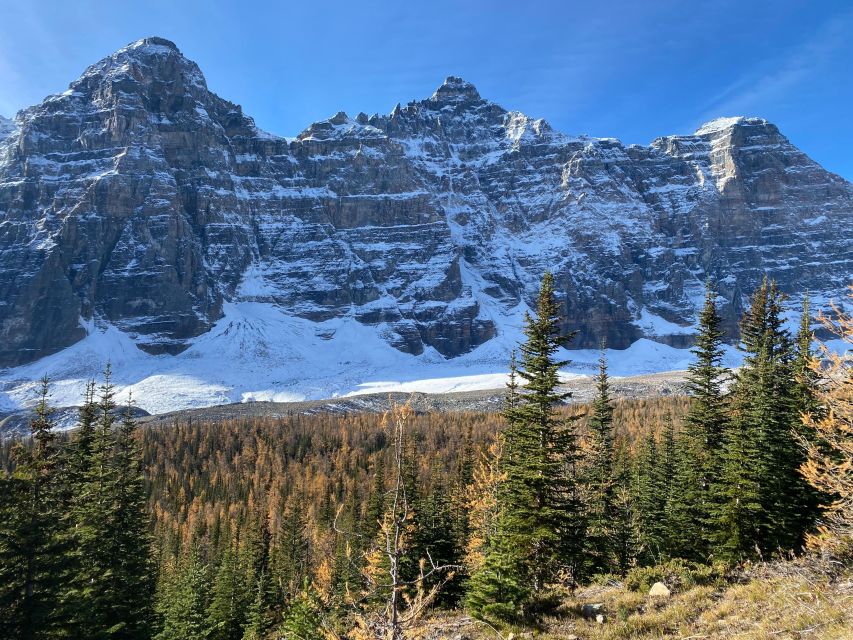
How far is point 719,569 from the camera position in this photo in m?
15.8

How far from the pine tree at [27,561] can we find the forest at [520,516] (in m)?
0.05

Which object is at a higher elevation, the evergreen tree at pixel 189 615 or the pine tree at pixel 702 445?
the pine tree at pixel 702 445

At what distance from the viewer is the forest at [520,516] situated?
→ 11.5 m

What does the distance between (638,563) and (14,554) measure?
31636 millimetres

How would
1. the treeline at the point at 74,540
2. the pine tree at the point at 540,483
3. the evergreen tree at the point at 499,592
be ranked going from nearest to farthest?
1. the evergreen tree at the point at 499,592
2. the treeline at the point at 74,540
3. the pine tree at the point at 540,483

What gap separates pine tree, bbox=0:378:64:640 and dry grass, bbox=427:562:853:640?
1241cm

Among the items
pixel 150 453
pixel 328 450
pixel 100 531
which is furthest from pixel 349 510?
pixel 150 453

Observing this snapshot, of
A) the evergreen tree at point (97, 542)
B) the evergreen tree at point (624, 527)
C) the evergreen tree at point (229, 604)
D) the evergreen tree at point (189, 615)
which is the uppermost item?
the evergreen tree at point (97, 542)

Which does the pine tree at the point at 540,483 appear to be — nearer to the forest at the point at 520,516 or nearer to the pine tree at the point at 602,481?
the forest at the point at 520,516

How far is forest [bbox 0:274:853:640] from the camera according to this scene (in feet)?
37.6

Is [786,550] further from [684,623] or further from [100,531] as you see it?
[100,531]

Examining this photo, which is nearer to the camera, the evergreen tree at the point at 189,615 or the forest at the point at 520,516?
the forest at the point at 520,516

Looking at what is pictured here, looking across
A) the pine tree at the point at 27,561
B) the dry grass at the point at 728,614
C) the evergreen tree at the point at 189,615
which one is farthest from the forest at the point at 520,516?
the dry grass at the point at 728,614

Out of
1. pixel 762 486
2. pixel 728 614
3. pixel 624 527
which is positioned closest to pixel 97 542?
pixel 728 614
